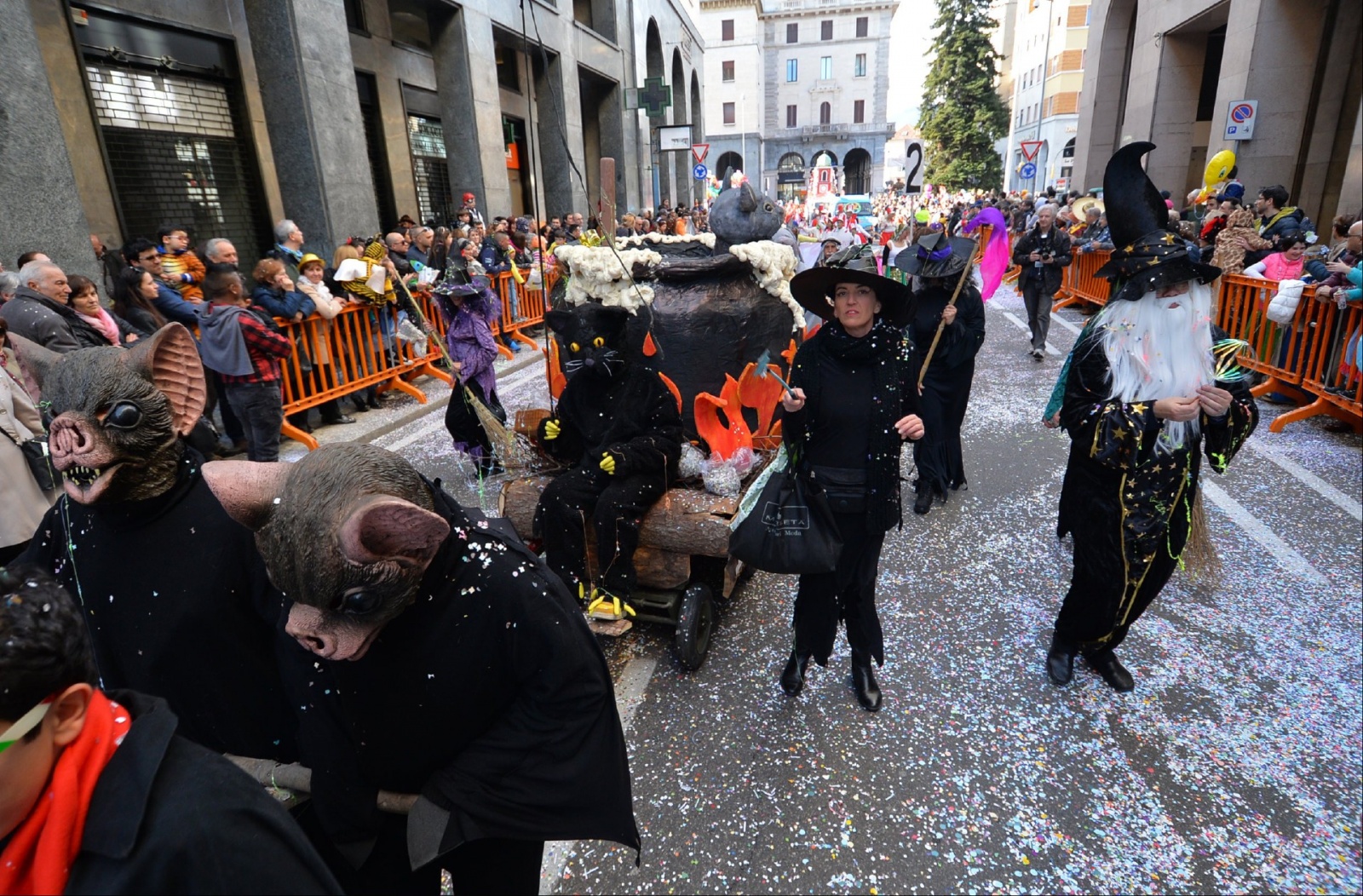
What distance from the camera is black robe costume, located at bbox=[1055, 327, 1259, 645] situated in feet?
9.48

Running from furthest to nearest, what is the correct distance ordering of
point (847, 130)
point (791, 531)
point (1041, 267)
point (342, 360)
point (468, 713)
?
1. point (847, 130)
2. point (1041, 267)
3. point (342, 360)
4. point (791, 531)
5. point (468, 713)

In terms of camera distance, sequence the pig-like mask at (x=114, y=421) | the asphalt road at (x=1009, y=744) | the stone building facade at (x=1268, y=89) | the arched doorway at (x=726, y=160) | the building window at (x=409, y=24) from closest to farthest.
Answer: the pig-like mask at (x=114, y=421) → the asphalt road at (x=1009, y=744) → the stone building facade at (x=1268, y=89) → the building window at (x=409, y=24) → the arched doorway at (x=726, y=160)

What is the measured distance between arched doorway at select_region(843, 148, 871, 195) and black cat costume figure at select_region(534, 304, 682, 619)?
6542cm

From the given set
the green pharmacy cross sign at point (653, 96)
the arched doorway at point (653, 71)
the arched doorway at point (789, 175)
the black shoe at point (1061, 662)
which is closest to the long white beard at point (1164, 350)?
the black shoe at point (1061, 662)

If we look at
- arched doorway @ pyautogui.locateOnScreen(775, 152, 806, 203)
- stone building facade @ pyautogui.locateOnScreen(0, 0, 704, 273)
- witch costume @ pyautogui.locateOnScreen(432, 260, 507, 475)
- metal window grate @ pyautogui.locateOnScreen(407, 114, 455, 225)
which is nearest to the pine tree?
arched doorway @ pyautogui.locateOnScreen(775, 152, 806, 203)

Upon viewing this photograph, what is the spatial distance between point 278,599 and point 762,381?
3.00 metres

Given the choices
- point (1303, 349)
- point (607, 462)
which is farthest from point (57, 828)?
point (1303, 349)

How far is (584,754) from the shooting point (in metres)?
1.49

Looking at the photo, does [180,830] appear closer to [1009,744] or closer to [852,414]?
[852,414]

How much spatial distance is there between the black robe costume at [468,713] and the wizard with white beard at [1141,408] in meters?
2.47

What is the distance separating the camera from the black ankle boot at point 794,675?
10.9ft

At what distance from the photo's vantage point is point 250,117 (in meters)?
11.0

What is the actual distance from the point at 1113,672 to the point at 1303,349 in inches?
225

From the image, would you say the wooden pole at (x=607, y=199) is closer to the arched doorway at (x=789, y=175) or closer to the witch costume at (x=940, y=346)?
the witch costume at (x=940, y=346)
